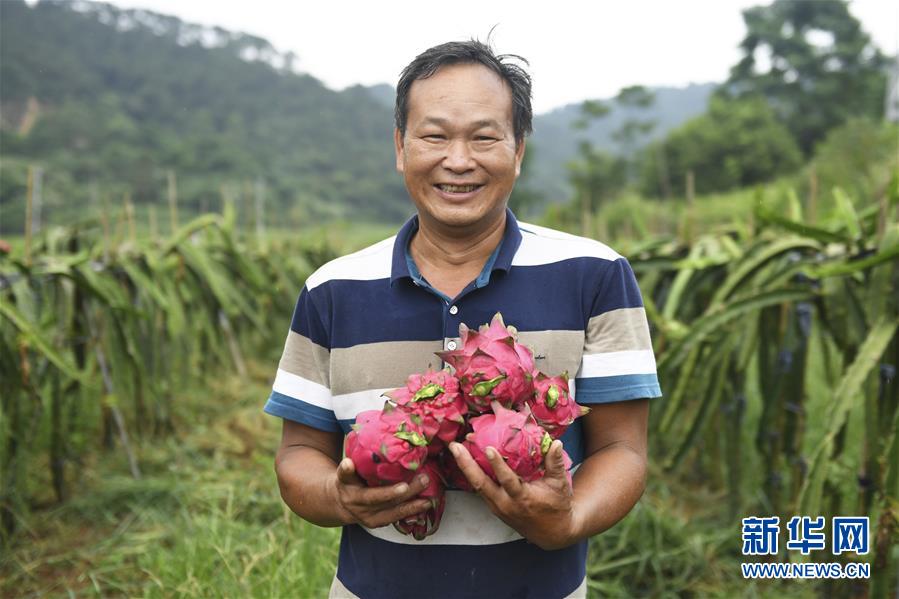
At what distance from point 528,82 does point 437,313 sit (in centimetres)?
43

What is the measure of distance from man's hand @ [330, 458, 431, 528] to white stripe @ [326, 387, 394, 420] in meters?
0.19

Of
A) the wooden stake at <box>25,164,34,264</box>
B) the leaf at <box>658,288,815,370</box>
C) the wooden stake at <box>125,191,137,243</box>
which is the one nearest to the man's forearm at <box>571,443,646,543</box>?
the leaf at <box>658,288,815,370</box>

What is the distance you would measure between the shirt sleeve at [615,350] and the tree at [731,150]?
26801mm

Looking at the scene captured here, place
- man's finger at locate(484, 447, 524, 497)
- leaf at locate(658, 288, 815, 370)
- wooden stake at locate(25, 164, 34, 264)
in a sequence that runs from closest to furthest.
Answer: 1. man's finger at locate(484, 447, 524, 497)
2. leaf at locate(658, 288, 815, 370)
3. wooden stake at locate(25, 164, 34, 264)

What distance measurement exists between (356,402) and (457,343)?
200 mm

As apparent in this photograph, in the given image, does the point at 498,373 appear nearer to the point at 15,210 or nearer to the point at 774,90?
the point at 15,210

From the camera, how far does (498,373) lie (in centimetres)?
103

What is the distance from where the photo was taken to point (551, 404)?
1062mm

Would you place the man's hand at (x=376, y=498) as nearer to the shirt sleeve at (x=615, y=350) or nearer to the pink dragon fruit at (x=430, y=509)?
the pink dragon fruit at (x=430, y=509)

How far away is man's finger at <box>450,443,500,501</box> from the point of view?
0.98 metres

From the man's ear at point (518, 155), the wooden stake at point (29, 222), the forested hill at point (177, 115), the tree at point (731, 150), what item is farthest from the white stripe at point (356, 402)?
the forested hill at point (177, 115)

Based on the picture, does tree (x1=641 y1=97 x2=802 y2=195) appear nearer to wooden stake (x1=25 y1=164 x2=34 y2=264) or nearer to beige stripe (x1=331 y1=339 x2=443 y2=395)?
wooden stake (x1=25 y1=164 x2=34 y2=264)

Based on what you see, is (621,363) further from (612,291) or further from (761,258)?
(761,258)

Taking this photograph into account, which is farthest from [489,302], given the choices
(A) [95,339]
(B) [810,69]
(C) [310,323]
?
(B) [810,69]
